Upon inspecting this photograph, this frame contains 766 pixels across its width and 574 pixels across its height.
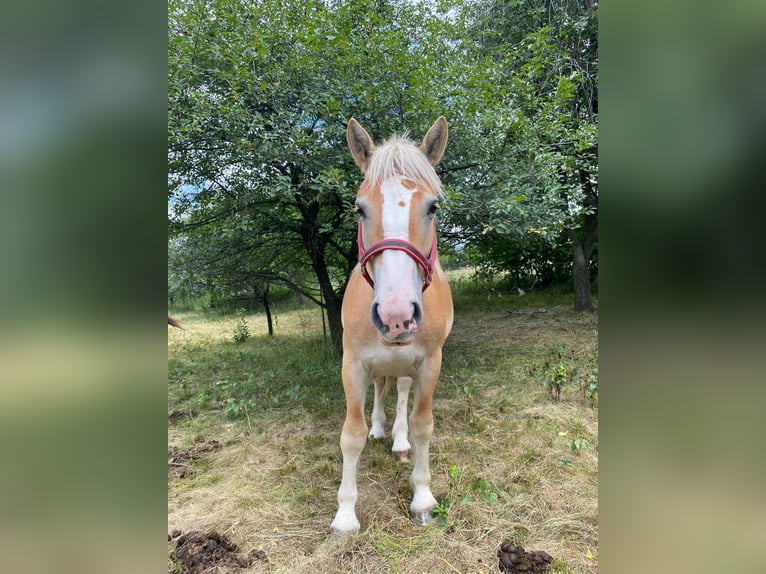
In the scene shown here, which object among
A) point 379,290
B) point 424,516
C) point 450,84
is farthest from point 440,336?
point 450,84

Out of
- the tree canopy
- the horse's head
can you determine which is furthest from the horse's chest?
the tree canopy

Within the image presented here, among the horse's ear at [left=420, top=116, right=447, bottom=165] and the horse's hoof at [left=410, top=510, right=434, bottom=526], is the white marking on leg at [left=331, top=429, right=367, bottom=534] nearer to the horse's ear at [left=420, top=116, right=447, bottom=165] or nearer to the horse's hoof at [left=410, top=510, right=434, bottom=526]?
the horse's hoof at [left=410, top=510, right=434, bottom=526]

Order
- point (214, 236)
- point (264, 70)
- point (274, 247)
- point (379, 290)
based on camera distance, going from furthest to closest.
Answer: point (274, 247) < point (214, 236) < point (264, 70) < point (379, 290)

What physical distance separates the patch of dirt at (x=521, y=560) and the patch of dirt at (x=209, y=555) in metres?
1.25

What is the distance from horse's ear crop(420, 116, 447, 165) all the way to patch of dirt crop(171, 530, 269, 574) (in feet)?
7.96

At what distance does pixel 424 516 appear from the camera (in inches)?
80.7

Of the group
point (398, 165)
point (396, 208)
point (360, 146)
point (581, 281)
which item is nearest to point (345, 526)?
point (396, 208)

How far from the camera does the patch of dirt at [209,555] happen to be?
1754 mm

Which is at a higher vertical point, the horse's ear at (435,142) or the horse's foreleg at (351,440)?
the horse's ear at (435,142)

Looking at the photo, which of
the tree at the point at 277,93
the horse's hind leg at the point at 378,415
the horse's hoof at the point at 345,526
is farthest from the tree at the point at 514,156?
the horse's hoof at the point at 345,526

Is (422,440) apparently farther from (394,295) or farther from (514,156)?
(514,156)

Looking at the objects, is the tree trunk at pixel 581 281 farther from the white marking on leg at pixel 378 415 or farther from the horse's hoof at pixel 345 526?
the horse's hoof at pixel 345 526
